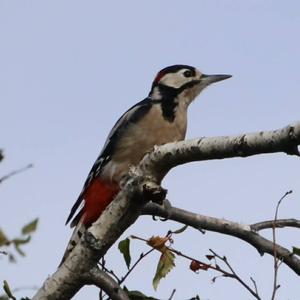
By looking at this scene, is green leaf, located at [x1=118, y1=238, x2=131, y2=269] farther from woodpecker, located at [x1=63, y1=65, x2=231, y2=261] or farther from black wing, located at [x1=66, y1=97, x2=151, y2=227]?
black wing, located at [x1=66, y1=97, x2=151, y2=227]

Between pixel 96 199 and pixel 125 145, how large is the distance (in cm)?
48

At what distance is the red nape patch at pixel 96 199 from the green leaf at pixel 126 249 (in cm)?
138

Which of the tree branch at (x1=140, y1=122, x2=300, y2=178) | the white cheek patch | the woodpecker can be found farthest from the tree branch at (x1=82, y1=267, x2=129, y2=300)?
the white cheek patch

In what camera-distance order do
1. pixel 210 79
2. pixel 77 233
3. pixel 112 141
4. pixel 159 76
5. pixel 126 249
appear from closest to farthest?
pixel 126 249 → pixel 77 233 → pixel 112 141 → pixel 210 79 → pixel 159 76

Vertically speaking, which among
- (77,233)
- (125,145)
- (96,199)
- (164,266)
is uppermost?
(125,145)

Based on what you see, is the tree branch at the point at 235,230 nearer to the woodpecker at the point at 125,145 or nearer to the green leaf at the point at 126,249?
the green leaf at the point at 126,249

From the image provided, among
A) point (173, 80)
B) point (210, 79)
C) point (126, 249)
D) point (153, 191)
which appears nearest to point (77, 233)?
point (126, 249)

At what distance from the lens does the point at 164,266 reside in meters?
4.32

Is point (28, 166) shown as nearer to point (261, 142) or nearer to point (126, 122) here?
point (261, 142)

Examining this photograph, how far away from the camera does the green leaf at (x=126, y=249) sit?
424cm

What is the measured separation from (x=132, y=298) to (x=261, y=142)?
1.41m

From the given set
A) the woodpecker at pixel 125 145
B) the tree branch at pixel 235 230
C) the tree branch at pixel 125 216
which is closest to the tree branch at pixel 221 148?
the tree branch at pixel 125 216

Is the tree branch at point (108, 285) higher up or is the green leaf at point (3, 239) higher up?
the green leaf at point (3, 239)

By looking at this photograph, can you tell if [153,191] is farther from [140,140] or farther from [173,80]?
[173,80]
